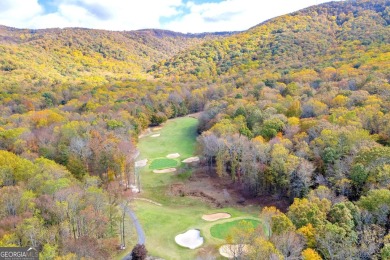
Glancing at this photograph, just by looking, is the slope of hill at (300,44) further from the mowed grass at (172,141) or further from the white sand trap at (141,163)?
the white sand trap at (141,163)

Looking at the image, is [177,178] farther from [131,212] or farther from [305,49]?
[305,49]

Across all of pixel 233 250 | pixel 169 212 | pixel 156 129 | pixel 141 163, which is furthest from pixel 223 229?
pixel 156 129

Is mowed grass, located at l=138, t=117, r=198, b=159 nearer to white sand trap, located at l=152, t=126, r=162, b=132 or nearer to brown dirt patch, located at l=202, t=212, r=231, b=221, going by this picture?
white sand trap, located at l=152, t=126, r=162, b=132

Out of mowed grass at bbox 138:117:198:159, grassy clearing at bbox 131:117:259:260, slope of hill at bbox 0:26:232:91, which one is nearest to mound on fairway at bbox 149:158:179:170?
grassy clearing at bbox 131:117:259:260

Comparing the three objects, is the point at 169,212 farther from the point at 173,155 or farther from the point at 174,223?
the point at 173,155

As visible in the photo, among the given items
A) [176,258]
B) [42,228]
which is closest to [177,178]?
[176,258]

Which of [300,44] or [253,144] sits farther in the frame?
[300,44]
